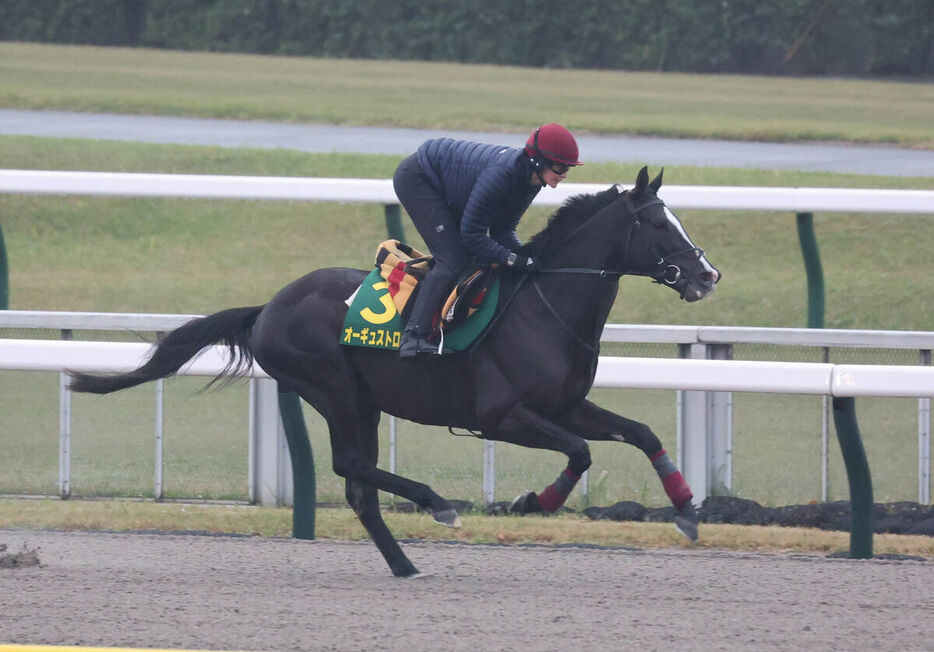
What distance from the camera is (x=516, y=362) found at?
223 inches

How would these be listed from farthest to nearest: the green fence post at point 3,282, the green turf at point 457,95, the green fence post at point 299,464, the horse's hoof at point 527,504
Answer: the green turf at point 457,95, the green fence post at point 3,282, the green fence post at point 299,464, the horse's hoof at point 527,504

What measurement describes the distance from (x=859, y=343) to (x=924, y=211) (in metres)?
1.06

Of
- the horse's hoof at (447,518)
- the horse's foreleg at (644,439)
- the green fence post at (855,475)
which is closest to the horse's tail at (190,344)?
the horse's hoof at (447,518)

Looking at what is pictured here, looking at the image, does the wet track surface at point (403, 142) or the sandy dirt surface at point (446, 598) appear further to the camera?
the wet track surface at point (403, 142)

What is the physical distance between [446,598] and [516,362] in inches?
37.6

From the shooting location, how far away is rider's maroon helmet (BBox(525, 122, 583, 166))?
18.1 ft

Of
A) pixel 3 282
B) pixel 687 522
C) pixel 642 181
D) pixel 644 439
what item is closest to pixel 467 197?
pixel 642 181

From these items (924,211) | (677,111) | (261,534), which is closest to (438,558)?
(261,534)

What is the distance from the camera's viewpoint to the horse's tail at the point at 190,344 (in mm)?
6164

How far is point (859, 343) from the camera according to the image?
7.07 metres

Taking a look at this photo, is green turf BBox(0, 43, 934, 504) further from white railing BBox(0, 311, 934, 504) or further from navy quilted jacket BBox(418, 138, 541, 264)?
navy quilted jacket BBox(418, 138, 541, 264)

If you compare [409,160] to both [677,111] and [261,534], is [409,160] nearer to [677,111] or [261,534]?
[261,534]

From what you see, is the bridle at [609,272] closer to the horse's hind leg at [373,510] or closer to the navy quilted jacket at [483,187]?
the navy quilted jacket at [483,187]

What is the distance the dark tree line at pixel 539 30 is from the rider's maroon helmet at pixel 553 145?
21119 mm
